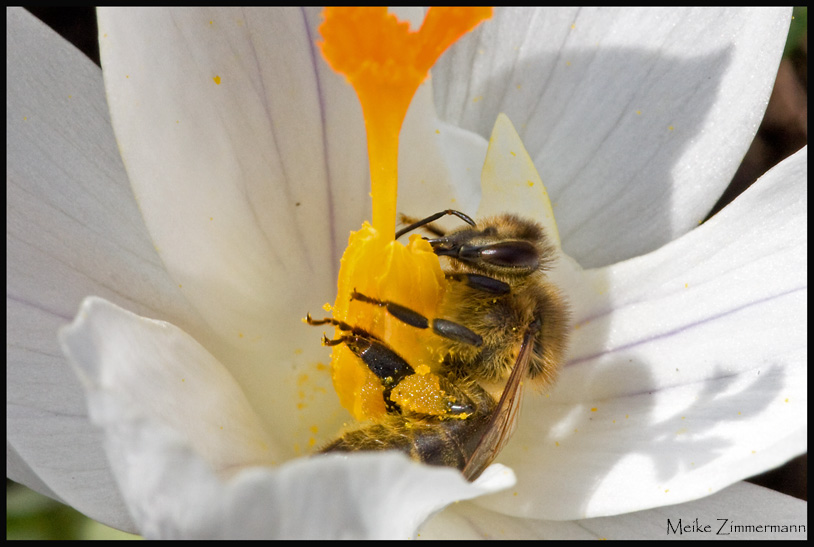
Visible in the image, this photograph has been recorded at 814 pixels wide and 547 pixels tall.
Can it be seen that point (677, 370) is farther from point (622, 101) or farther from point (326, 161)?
point (326, 161)

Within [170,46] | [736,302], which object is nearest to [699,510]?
[736,302]

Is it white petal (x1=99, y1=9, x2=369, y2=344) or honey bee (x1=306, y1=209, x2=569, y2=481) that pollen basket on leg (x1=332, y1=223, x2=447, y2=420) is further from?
white petal (x1=99, y1=9, x2=369, y2=344)

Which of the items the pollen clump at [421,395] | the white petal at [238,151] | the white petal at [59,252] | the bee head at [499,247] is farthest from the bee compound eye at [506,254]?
the white petal at [59,252]

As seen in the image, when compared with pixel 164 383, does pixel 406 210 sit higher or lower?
higher

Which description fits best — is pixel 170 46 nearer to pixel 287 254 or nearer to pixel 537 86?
pixel 287 254

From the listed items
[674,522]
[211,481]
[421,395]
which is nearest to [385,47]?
[421,395]

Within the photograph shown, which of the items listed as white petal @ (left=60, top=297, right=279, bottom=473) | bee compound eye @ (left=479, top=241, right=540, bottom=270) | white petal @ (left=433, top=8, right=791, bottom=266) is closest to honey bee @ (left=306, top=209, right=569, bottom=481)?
bee compound eye @ (left=479, top=241, right=540, bottom=270)
